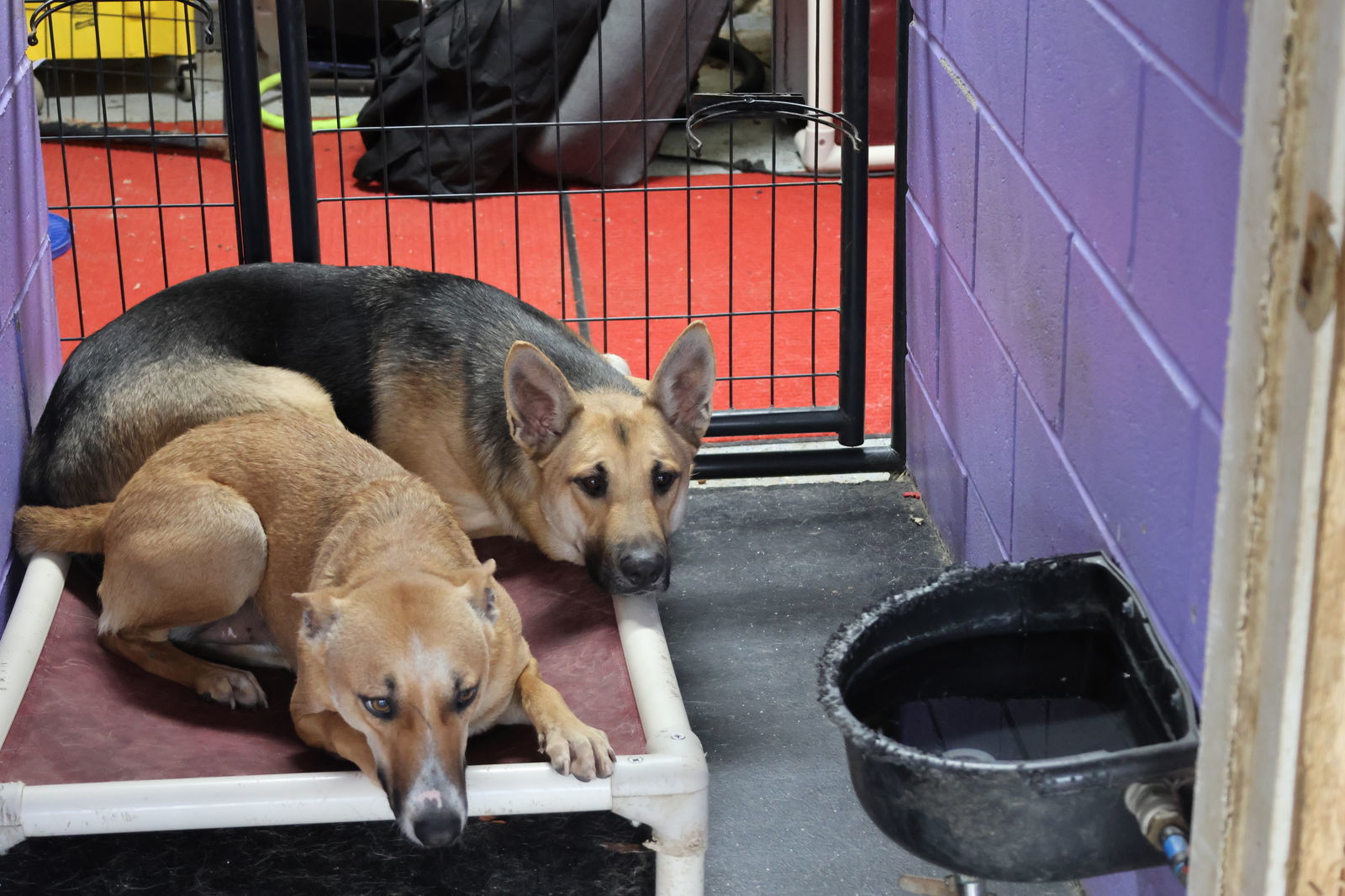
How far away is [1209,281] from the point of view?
186 centimetres

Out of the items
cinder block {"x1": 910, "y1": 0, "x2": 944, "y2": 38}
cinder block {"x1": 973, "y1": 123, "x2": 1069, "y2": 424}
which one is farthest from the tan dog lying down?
cinder block {"x1": 910, "y1": 0, "x2": 944, "y2": 38}

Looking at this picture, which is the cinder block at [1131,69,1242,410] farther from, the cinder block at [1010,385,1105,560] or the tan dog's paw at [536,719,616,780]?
the tan dog's paw at [536,719,616,780]


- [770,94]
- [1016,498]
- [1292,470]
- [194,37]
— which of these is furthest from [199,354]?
[194,37]

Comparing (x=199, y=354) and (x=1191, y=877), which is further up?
(x=199, y=354)

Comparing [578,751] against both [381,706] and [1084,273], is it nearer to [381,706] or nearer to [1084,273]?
[381,706]

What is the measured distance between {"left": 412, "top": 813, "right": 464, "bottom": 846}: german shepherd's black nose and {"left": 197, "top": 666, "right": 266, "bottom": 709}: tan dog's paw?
2.22ft

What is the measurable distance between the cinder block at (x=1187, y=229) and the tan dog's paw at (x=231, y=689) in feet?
5.69

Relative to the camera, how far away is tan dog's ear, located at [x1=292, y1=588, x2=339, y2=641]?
2.37 meters

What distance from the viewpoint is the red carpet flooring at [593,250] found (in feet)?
15.3

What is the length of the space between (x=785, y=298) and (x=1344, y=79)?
12.0 feet

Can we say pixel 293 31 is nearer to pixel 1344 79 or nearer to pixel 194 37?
pixel 1344 79

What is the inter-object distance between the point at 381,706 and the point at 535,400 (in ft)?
3.31

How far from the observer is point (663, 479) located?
3.12 meters

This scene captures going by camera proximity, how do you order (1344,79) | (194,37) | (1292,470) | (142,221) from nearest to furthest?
1. (1344,79)
2. (1292,470)
3. (142,221)
4. (194,37)
